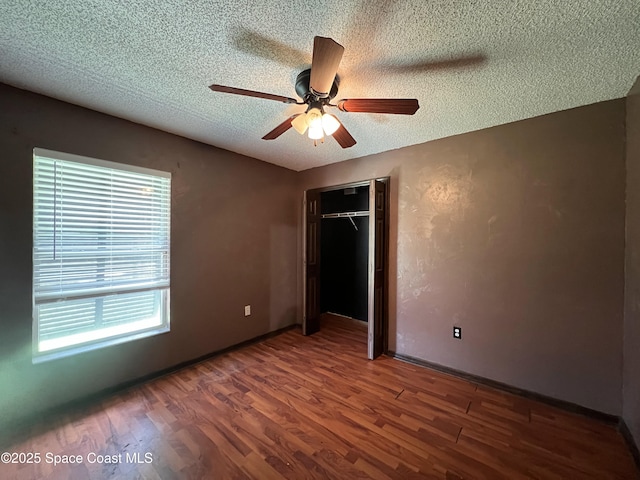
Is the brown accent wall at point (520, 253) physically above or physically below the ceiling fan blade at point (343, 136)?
below

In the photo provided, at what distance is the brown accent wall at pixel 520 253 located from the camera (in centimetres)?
183

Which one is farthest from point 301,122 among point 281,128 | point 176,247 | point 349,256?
point 349,256

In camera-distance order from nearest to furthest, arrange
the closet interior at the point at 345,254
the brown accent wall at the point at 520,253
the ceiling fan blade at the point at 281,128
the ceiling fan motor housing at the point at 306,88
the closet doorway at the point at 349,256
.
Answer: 1. the ceiling fan motor housing at the point at 306,88
2. the ceiling fan blade at the point at 281,128
3. the brown accent wall at the point at 520,253
4. the closet doorway at the point at 349,256
5. the closet interior at the point at 345,254

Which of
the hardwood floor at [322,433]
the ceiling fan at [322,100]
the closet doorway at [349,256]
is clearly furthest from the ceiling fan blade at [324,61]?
the hardwood floor at [322,433]

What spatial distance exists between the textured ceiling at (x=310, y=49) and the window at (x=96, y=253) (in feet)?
1.98

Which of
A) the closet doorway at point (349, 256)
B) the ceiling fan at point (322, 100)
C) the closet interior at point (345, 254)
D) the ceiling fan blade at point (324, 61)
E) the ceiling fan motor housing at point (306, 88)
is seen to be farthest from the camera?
the closet interior at point (345, 254)

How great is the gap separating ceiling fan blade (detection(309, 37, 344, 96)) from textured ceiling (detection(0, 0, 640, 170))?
201 millimetres

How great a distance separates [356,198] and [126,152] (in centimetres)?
299

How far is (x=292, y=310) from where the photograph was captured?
3.73m

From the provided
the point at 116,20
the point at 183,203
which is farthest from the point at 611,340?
the point at 183,203

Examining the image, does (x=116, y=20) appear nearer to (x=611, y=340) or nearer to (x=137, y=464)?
(x=137, y=464)

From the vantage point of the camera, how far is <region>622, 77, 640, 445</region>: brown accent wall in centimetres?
157

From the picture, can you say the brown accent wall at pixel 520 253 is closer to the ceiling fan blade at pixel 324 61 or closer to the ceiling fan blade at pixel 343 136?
the ceiling fan blade at pixel 343 136

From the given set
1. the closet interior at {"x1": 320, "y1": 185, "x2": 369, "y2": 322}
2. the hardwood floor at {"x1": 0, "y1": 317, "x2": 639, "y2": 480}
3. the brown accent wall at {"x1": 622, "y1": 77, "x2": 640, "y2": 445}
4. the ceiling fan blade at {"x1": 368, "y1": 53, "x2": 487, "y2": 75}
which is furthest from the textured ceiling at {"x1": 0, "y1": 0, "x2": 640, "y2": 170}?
the hardwood floor at {"x1": 0, "y1": 317, "x2": 639, "y2": 480}
